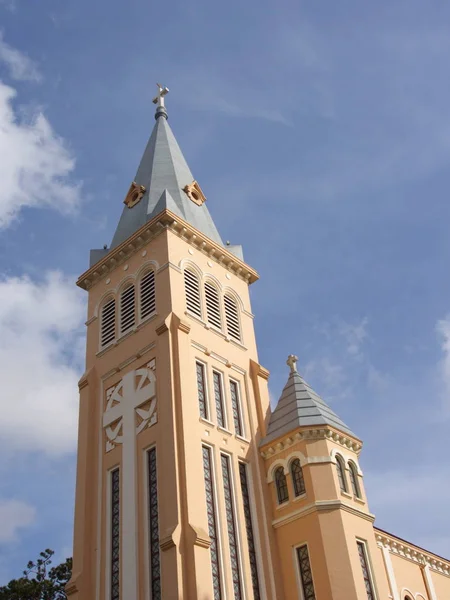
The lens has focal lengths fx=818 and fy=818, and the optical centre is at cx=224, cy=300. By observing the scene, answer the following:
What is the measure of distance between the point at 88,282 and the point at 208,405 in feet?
34.8

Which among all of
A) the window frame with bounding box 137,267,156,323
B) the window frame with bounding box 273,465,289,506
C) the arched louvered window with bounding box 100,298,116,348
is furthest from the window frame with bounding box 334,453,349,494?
the arched louvered window with bounding box 100,298,116,348

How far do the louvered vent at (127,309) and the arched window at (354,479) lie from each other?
10.7 metres

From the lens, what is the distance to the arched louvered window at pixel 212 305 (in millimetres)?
34844

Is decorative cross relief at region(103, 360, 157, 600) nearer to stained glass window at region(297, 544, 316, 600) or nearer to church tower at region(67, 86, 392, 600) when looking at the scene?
church tower at region(67, 86, 392, 600)

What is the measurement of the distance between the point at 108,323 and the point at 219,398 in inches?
267

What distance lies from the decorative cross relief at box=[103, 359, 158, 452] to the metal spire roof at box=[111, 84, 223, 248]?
8181 millimetres

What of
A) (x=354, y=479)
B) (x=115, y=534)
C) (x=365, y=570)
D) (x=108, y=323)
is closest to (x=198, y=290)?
(x=108, y=323)

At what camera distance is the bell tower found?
27094mm

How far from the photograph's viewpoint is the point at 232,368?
33906 millimetres

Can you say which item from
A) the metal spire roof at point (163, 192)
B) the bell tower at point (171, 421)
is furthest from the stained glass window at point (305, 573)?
the metal spire roof at point (163, 192)

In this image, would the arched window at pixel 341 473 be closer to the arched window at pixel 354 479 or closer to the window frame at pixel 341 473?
the window frame at pixel 341 473

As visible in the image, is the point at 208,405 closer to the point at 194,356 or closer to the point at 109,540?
the point at 194,356

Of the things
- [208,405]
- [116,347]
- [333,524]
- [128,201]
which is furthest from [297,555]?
[128,201]

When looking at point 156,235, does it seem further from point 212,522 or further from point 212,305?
point 212,522
